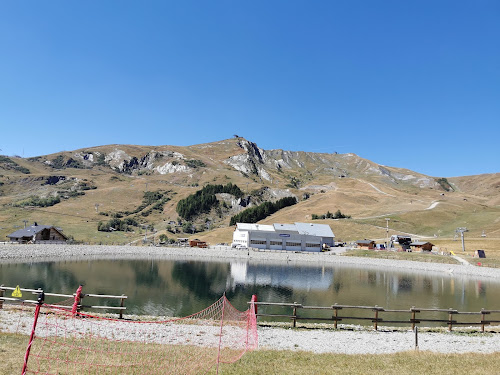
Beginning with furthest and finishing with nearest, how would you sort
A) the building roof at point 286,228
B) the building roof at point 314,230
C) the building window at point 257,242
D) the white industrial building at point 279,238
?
1. the building roof at point 314,230
2. the building roof at point 286,228
3. the white industrial building at point 279,238
4. the building window at point 257,242

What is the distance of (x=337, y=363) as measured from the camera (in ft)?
51.2

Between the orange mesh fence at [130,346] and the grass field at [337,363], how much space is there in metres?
0.71

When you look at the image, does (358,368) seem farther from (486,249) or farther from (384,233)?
(384,233)

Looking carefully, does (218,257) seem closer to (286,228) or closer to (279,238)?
(279,238)

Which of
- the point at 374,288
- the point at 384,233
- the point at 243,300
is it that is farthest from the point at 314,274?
the point at 384,233

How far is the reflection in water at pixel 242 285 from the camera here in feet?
146

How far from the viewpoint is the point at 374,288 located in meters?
57.9

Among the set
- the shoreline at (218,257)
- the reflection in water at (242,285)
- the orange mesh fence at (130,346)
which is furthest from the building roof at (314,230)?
the orange mesh fence at (130,346)

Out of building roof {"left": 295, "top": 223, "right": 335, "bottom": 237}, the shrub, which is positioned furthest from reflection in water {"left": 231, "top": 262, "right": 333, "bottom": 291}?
the shrub

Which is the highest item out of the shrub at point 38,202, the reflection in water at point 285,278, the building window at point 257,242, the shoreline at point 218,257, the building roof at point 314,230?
the shrub at point 38,202

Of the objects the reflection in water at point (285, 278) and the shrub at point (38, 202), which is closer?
the reflection in water at point (285, 278)

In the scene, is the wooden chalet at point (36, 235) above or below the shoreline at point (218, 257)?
above

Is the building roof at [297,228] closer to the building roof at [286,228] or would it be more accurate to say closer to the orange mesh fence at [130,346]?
the building roof at [286,228]

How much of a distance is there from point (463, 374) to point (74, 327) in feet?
74.3
